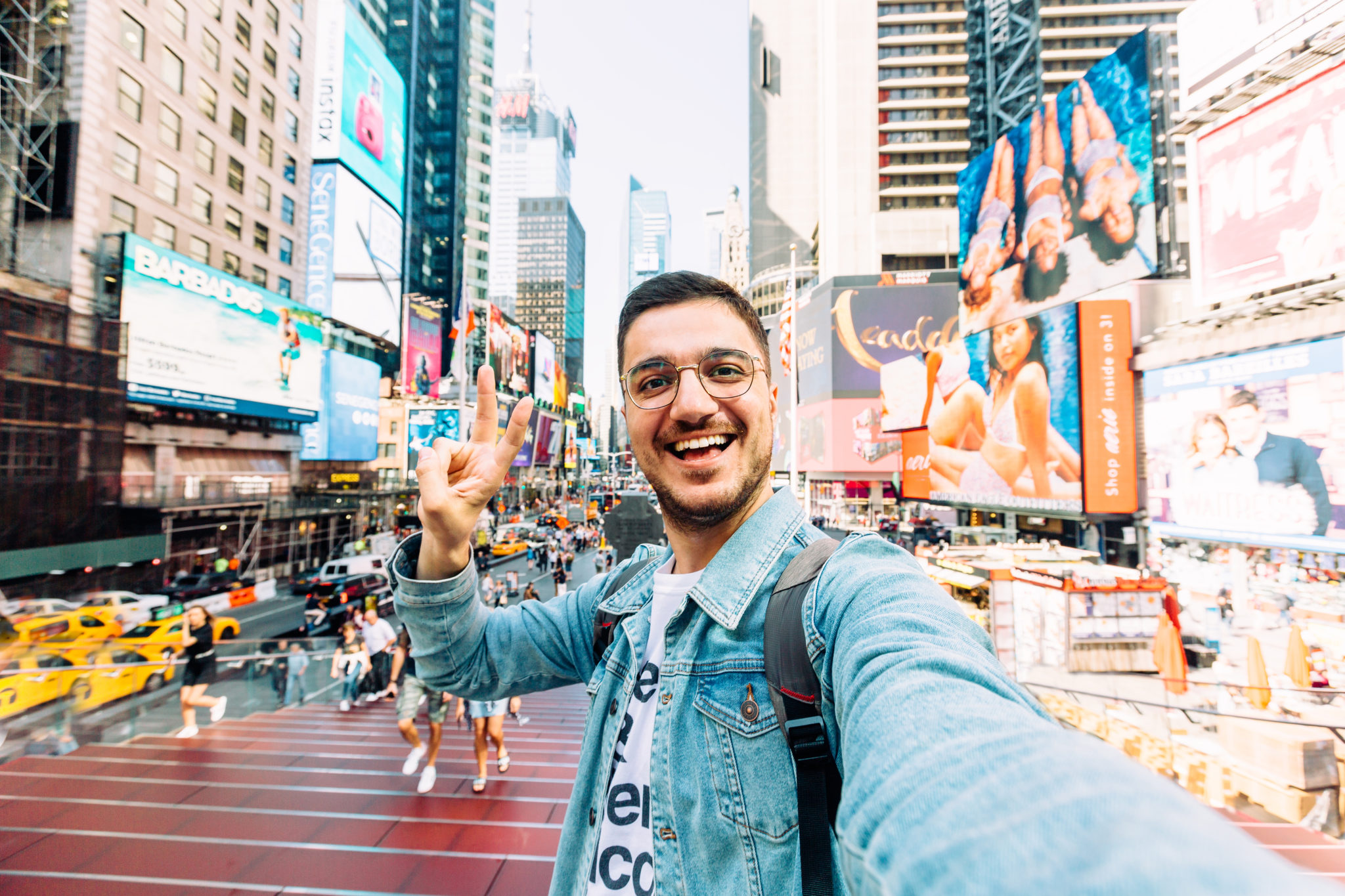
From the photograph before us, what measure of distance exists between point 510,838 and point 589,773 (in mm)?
3430

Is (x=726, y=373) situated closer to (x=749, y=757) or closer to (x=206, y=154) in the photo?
(x=749, y=757)

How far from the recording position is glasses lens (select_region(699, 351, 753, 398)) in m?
1.65

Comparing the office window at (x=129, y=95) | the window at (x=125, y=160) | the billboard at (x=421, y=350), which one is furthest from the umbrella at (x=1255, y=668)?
the billboard at (x=421, y=350)

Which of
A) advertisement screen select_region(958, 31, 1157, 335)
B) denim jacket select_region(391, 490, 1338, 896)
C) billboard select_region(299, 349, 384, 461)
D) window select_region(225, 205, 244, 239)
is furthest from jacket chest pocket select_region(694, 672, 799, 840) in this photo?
billboard select_region(299, 349, 384, 461)

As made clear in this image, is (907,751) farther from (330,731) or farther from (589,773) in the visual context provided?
(330,731)

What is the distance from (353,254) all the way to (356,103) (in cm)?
878

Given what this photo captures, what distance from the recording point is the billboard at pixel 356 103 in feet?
109

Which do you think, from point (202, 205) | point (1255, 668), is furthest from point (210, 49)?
point (1255, 668)

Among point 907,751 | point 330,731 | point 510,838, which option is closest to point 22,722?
point 330,731

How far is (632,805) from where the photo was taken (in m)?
1.45

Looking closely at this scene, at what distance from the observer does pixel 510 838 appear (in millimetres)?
4301

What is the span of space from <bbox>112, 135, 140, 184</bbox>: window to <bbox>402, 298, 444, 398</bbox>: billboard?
2105 cm

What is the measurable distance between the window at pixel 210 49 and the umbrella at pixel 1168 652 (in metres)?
36.7

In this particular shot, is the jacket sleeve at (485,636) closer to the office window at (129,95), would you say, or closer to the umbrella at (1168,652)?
the umbrella at (1168,652)
